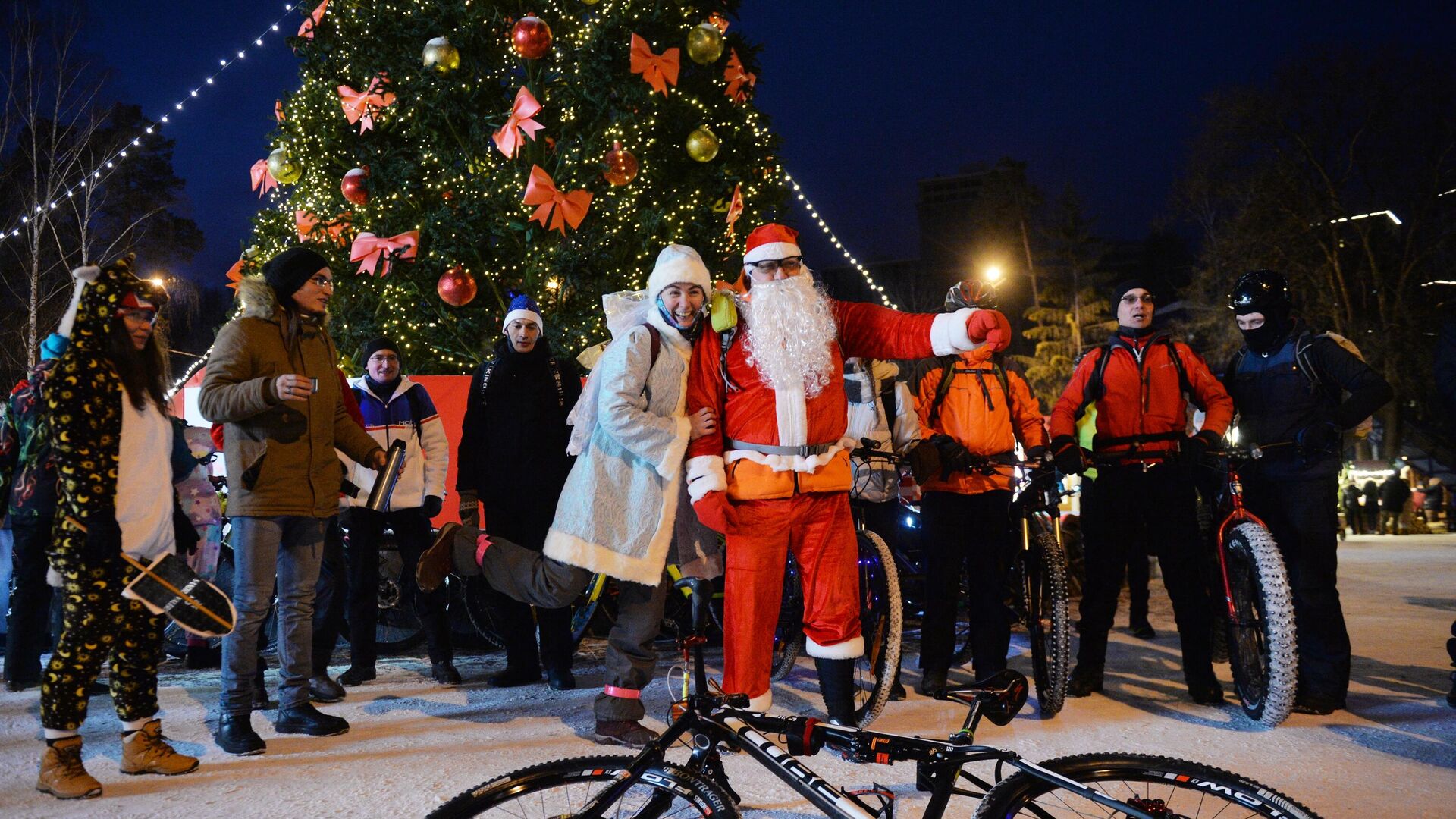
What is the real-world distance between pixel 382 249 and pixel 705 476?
222 inches

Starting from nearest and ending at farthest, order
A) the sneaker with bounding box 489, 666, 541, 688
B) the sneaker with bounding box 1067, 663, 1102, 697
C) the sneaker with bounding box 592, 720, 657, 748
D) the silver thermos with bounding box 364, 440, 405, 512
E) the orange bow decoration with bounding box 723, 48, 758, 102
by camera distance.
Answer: the sneaker with bounding box 592, 720, 657, 748, the silver thermos with bounding box 364, 440, 405, 512, the sneaker with bounding box 1067, 663, 1102, 697, the sneaker with bounding box 489, 666, 541, 688, the orange bow decoration with bounding box 723, 48, 758, 102

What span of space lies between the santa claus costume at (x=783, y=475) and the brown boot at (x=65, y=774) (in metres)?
2.16

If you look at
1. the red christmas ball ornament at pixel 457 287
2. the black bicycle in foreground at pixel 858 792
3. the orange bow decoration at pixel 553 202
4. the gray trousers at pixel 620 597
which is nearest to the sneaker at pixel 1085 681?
the gray trousers at pixel 620 597

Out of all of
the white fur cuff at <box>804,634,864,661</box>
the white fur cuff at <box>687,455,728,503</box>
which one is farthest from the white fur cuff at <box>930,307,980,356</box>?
the white fur cuff at <box>804,634,864,661</box>

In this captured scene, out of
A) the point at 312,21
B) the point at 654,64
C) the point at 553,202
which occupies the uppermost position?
the point at 312,21

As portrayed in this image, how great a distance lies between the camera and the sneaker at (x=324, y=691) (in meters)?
4.67

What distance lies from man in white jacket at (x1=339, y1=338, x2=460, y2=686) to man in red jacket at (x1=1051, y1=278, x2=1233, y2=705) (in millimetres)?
3250

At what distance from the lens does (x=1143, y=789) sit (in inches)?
70.5

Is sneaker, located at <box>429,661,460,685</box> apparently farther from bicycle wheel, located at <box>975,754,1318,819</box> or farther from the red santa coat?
bicycle wheel, located at <box>975,754,1318,819</box>

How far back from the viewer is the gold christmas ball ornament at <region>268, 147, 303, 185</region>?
9.00m

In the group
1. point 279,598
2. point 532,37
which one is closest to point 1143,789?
point 279,598

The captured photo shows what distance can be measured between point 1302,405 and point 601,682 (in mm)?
3724

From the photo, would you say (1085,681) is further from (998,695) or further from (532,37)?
(532,37)

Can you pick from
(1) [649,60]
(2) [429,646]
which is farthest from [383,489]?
(1) [649,60]
